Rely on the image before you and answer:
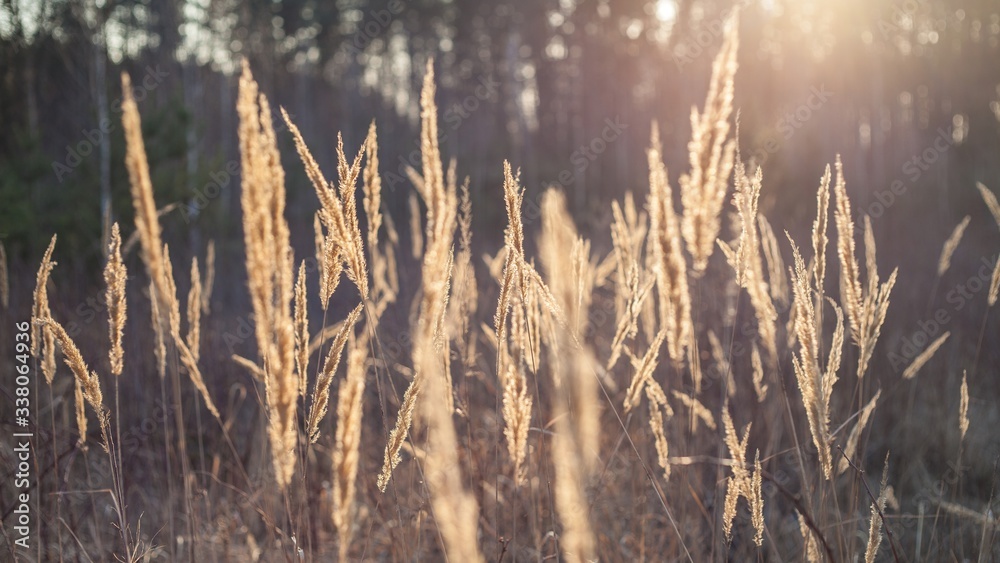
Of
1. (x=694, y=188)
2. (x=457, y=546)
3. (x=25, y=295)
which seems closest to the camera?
(x=457, y=546)

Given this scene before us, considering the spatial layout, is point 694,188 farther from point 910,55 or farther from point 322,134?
point 910,55

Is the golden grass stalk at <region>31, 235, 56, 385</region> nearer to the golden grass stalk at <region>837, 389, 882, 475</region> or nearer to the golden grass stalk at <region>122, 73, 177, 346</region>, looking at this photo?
the golden grass stalk at <region>122, 73, 177, 346</region>

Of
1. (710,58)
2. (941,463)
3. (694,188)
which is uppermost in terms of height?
(710,58)

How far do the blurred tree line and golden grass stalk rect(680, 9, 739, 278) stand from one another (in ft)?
27.5

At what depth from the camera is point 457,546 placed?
2.33ft

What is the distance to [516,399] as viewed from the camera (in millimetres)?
1212

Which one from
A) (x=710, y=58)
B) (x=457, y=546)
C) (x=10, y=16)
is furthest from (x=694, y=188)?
(x=710, y=58)

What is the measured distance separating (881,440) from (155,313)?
4.26m

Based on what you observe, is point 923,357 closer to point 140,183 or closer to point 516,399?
point 516,399

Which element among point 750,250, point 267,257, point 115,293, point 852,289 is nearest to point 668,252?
point 750,250

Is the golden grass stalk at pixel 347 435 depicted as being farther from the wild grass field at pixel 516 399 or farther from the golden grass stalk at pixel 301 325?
the golden grass stalk at pixel 301 325

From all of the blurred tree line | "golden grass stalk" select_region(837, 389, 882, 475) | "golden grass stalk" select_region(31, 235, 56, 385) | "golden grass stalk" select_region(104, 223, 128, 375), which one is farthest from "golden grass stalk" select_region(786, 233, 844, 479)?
the blurred tree line

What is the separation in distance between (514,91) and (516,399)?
84.4 ft

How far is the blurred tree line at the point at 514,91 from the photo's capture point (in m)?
9.83
